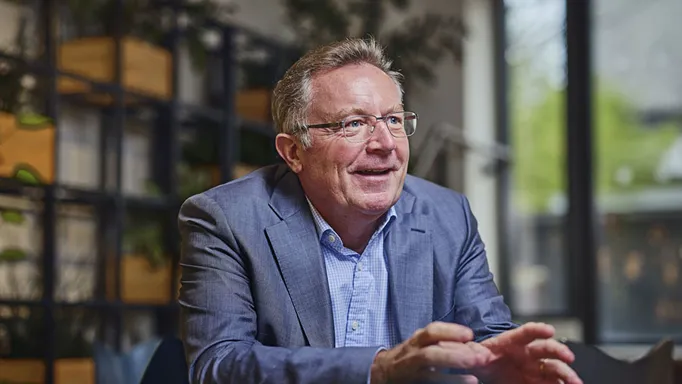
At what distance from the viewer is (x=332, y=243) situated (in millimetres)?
2027

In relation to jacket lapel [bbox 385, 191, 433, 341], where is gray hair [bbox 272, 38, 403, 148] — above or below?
above

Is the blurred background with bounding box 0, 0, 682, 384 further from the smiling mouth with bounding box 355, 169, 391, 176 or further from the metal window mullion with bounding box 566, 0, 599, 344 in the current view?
the smiling mouth with bounding box 355, 169, 391, 176

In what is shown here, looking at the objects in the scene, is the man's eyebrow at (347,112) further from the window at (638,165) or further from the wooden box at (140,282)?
the window at (638,165)

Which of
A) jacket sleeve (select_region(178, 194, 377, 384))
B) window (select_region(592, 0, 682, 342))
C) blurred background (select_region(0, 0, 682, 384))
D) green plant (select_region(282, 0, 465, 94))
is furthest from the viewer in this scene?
window (select_region(592, 0, 682, 342))

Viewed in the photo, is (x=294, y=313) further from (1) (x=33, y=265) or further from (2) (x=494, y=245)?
(2) (x=494, y=245)

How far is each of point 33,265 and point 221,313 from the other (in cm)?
277

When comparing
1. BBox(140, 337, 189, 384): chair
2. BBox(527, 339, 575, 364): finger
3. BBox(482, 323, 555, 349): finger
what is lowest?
BBox(140, 337, 189, 384): chair

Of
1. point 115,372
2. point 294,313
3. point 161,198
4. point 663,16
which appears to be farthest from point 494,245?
point 294,313

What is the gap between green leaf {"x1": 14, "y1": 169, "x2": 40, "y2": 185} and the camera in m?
3.82

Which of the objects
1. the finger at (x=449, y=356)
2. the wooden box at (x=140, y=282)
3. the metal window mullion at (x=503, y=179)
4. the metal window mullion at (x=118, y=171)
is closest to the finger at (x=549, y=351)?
the finger at (x=449, y=356)

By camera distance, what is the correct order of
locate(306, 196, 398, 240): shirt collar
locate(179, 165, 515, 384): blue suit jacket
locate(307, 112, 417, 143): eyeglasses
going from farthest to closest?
1. locate(306, 196, 398, 240): shirt collar
2. locate(307, 112, 417, 143): eyeglasses
3. locate(179, 165, 515, 384): blue suit jacket

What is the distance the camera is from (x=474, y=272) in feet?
6.72

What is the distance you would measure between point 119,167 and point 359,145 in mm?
2894

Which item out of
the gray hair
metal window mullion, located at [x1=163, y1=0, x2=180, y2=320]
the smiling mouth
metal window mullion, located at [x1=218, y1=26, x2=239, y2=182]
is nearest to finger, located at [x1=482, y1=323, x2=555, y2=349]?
the smiling mouth
